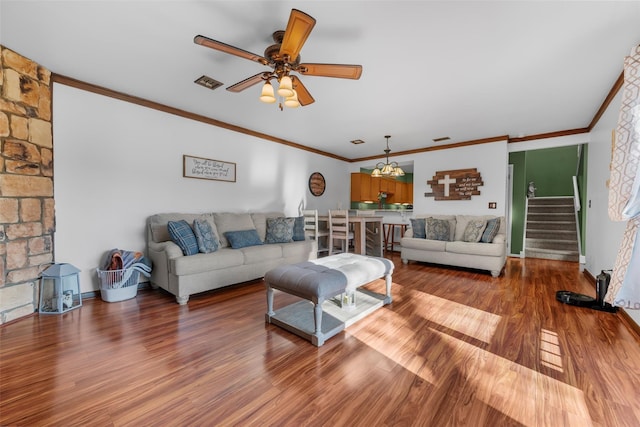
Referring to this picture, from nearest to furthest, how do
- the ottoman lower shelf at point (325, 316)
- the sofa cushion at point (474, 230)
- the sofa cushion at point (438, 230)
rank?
the ottoman lower shelf at point (325, 316), the sofa cushion at point (474, 230), the sofa cushion at point (438, 230)

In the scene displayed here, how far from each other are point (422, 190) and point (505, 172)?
152 centimetres

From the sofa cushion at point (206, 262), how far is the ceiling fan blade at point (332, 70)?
2.21 meters

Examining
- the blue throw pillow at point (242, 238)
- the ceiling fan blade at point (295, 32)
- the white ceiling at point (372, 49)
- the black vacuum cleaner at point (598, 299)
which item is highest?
the white ceiling at point (372, 49)

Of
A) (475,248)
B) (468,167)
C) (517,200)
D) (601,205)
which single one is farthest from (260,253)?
(517,200)

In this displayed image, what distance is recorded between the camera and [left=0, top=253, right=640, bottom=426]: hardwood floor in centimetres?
136

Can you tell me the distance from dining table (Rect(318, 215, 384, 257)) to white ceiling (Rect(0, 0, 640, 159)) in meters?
2.04

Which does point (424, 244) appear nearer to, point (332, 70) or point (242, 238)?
point (242, 238)

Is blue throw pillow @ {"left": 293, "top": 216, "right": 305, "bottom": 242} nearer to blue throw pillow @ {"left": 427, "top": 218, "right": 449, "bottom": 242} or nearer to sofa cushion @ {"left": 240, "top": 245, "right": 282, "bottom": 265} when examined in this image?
sofa cushion @ {"left": 240, "top": 245, "right": 282, "bottom": 265}

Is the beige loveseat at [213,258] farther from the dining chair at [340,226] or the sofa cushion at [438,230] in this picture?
the sofa cushion at [438,230]

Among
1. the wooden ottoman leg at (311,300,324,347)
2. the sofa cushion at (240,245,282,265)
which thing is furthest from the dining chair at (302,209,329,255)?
the wooden ottoman leg at (311,300,324,347)

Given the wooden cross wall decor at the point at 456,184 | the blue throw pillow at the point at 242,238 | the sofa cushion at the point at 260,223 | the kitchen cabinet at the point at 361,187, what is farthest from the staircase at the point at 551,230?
the blue throw pillow at the point at 242,238

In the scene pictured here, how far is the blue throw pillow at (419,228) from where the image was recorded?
5041mm

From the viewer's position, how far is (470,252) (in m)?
4.32

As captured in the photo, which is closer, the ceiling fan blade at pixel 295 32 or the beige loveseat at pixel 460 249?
the ceiling fan blade at pixel 295 32
